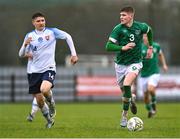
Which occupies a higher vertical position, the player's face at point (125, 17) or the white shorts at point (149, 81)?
the player's face at point (125, 17)

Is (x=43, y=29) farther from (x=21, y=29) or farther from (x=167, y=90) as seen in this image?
(x=21, y=29)

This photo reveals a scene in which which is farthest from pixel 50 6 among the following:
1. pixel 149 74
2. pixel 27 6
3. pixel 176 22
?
pixel 149 74

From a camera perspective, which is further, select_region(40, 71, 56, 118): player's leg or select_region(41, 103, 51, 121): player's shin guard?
select_region(41, 103, 51, 121): player's shin guard

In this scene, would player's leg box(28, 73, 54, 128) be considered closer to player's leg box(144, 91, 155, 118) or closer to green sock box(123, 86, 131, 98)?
green sock box(123, 86, 131, 98)

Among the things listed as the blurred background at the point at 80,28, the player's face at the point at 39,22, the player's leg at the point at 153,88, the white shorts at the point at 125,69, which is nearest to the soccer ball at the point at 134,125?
the white shorts at the point at 125,69

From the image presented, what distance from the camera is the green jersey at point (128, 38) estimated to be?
47.6ft

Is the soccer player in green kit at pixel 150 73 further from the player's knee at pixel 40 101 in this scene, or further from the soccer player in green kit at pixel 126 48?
the player's knee at pixel 40 101

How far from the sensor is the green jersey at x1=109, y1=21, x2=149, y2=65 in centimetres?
1450

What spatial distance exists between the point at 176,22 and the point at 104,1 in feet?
14.1

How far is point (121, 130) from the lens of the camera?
13805 millimetres

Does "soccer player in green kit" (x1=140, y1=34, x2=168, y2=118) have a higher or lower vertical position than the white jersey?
lower

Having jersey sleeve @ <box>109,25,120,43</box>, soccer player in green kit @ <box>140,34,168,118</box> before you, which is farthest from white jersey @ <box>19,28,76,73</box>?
soccer player in green kit @ <box>140,34,168,118</box>

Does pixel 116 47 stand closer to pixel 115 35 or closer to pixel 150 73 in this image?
pixel 115 35

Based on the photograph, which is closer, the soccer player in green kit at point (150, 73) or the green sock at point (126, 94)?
the green sock at point (126, 94)
